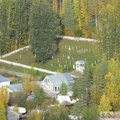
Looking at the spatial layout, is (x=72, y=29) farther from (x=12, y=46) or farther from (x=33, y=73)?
(x=33, y=73)

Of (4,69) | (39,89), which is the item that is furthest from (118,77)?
(4,69)

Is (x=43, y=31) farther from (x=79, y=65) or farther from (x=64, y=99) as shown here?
(x=64, y=99)

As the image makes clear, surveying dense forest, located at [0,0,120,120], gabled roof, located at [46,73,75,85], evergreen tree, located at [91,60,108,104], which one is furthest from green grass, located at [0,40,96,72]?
evergreen tree, located at [91,60,108,104]

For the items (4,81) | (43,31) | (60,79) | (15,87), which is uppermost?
(43,31)

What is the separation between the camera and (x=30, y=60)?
67.9m

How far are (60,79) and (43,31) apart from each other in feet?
40.9

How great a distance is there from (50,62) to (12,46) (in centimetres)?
743

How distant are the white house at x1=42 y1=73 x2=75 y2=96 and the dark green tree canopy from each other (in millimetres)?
9158

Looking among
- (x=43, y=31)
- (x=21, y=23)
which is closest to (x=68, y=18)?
(x=21, y=23)

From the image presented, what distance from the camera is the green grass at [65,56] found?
212 feet

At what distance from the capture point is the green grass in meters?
64.7

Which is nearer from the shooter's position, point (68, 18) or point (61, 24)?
point (68, 18)

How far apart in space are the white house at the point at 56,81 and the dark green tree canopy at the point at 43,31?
9158 millimetres

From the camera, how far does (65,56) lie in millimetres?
67250
